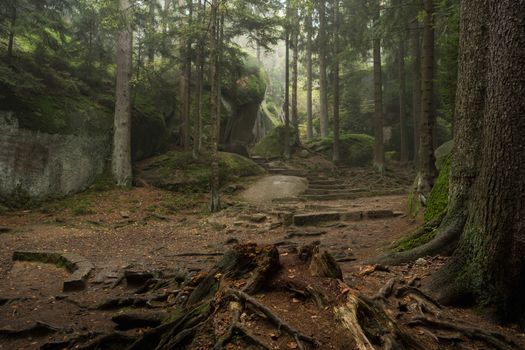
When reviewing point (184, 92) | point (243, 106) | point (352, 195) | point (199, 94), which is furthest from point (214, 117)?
point (243, 106)

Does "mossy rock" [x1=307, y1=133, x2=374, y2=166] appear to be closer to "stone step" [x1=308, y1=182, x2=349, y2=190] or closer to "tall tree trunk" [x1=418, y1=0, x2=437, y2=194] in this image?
"stone step" [x1=308, y1=182, x2=349, y2=190]

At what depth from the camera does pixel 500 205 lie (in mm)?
3797

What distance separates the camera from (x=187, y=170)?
16094 mm

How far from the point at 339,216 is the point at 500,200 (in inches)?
261

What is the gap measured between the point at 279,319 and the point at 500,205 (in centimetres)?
266

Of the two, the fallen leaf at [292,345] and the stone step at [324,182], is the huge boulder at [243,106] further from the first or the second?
the fallen leaf at [292,345]

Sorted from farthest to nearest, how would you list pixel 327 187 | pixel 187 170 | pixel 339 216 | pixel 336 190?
pixel 327 187 < pixel 187 170 < pixel 336 190 < pixel 339 216

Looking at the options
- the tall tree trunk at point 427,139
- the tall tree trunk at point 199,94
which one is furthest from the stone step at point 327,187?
the tall tree trunk at point 427,139

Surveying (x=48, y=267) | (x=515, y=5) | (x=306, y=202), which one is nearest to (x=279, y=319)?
(x=515, y=5)

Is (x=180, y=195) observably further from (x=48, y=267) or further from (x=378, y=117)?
(x=378, y=117)

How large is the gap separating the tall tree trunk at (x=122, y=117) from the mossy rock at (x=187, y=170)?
105 cm

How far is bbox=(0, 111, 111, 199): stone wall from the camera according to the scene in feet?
37.7

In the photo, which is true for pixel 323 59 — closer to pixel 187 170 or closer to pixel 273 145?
pixel 273 145

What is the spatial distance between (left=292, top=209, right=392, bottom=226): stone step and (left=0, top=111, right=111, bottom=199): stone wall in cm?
857
